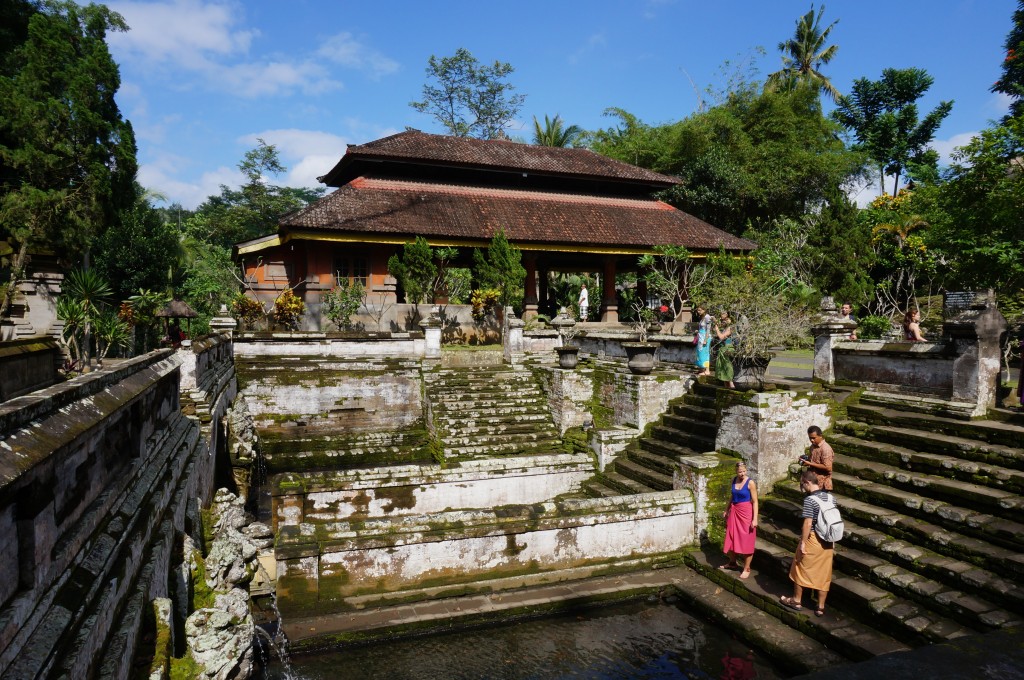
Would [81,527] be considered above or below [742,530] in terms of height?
above

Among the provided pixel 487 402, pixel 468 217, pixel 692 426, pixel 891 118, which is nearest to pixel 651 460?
pixel 692 426

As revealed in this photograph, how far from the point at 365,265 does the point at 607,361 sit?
9689 mm

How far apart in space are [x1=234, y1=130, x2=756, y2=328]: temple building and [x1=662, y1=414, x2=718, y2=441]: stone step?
401 inches

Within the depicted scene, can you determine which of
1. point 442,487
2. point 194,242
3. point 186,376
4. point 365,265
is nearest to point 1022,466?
point 442,487

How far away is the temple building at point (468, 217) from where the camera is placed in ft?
59.9

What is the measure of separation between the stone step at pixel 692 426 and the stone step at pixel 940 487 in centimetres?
199

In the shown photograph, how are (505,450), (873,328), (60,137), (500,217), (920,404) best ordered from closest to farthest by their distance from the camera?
(920,404), (505,450), (873,328), (60,137), (500,217)

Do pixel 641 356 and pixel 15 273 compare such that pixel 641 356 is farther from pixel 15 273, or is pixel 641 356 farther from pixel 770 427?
pixel 15 273

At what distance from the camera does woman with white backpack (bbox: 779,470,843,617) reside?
5957 millimetres

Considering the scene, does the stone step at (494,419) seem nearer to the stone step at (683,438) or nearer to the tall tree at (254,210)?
the stone step at (683,438)

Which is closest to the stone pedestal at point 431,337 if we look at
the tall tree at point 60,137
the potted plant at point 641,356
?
the potted plant at point 641,356

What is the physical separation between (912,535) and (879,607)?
1.14 meters

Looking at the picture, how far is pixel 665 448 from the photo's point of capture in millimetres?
10102

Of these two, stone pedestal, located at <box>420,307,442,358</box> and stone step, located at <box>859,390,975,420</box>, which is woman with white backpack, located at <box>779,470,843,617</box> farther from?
stone pedestal, located at <box>420,307,442,358</box>
